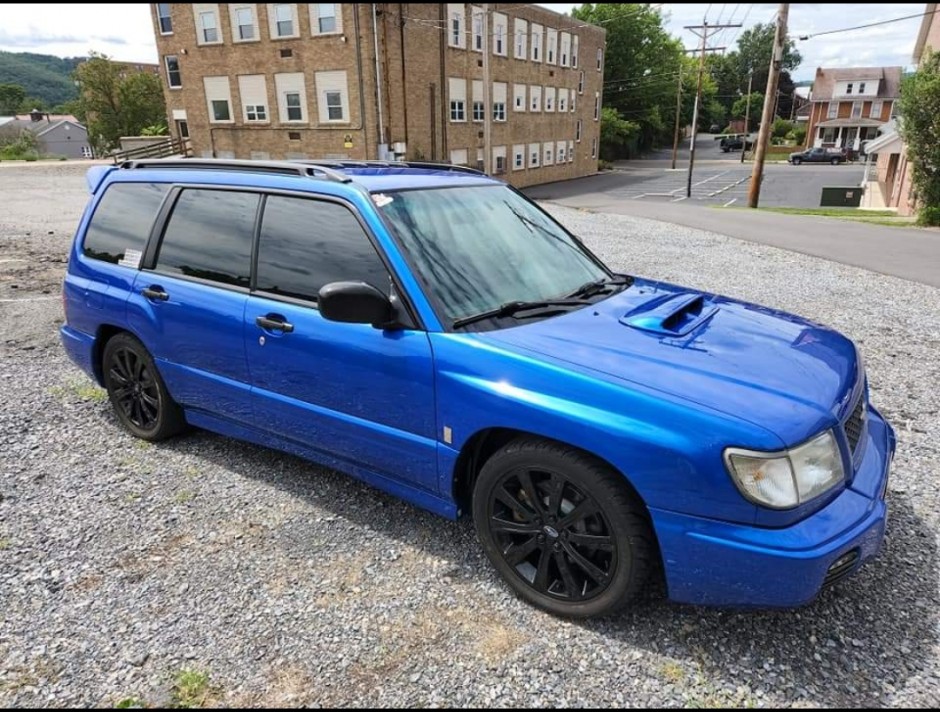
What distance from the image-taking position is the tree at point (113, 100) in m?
60.4

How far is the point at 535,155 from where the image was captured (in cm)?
4059

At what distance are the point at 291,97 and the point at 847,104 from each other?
73.2 meters

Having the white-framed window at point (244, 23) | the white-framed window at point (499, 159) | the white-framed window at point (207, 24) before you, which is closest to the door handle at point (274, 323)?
the white-framed window at point (244, 23)

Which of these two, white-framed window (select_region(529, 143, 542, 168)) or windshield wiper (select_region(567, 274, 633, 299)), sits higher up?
windshield wiper (select_region(567, 274, 633, 299))

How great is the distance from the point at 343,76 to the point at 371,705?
2846 cm

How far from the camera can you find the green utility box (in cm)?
3083

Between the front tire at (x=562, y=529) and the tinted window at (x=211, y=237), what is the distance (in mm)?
1856

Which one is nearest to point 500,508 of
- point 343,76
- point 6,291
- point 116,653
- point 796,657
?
point 796,657

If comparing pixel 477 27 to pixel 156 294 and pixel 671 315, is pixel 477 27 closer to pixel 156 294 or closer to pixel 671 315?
pixel 156 294

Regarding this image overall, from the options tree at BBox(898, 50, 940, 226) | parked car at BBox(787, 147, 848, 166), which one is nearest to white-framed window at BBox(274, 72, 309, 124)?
tree at BBox(898, 50, 940, 226)

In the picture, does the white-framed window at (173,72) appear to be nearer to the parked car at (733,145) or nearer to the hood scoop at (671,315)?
the hood scoop at (671,315)

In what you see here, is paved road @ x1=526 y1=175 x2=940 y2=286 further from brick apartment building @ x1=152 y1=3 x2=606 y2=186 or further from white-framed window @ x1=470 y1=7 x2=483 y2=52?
white-framed window @ x1=470 y1=7 x2=483 y2=52

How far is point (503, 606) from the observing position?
2.76 metres

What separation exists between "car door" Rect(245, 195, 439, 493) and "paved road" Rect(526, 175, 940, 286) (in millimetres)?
8348
